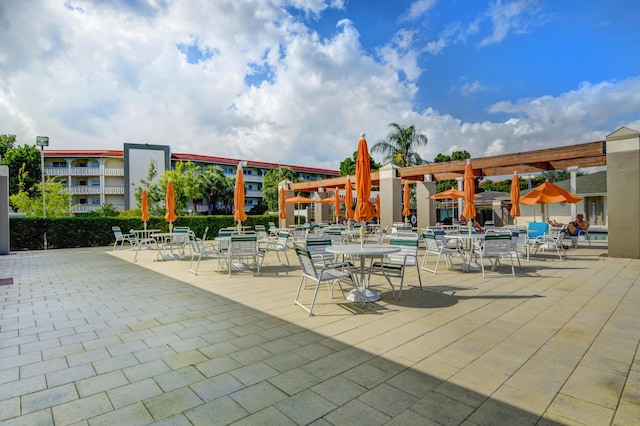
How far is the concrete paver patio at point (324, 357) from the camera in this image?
2230mm

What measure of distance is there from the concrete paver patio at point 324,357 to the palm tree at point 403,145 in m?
21.5

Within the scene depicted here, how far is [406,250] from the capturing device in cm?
557

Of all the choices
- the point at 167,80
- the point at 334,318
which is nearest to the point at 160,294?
the point at 334,318

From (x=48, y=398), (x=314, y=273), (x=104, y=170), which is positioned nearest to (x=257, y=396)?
(x=48, y=398)

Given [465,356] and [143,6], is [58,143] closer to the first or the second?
[143,6]

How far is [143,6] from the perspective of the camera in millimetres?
8781

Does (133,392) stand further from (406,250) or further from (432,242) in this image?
(432,242)

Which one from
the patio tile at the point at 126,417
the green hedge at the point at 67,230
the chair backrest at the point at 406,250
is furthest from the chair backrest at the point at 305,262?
the green hedge at the point at 67,230

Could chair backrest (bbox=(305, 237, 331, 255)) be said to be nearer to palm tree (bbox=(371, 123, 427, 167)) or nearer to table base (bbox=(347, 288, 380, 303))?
table base (bbox=(347, 288, 380, 303))

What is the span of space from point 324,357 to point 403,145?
83.0 ft

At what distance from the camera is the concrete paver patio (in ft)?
7.32

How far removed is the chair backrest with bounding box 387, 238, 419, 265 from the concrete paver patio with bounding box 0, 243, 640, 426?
57 centimetres

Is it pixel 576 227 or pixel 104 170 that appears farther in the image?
pixel 104 170

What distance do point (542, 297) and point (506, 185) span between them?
164 ft
